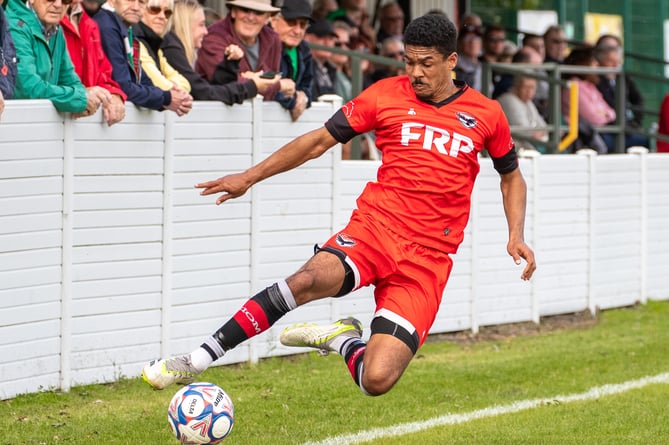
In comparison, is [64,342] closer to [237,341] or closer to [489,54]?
[237,341]

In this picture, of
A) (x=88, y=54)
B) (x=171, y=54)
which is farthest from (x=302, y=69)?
(x=88, y=54)

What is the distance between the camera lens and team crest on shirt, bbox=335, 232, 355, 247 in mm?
8141

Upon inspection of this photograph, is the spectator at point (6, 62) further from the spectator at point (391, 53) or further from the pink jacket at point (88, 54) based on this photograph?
the spectator at point (391, 53)

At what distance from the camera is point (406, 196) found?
825 cm

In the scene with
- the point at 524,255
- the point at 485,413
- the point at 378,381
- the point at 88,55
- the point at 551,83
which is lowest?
the point at 485,413

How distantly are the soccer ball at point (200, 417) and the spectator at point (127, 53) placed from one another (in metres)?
3.58

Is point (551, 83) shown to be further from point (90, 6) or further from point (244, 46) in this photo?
point (90, 6)

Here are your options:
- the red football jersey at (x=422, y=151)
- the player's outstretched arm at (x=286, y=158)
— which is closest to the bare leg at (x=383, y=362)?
the red football jersey at (x=422, y=151)

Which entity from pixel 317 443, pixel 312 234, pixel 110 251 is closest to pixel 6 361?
pixel 110 251

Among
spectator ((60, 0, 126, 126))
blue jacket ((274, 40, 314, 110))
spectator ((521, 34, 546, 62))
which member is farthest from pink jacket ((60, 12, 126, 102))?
spectator ((521, 34, 546, 62))

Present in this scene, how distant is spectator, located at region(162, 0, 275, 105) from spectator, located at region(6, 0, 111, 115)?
1401mm

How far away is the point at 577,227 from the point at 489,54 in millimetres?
4154

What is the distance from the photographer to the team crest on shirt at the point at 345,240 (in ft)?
26.7

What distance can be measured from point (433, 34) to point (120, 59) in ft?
10.7
